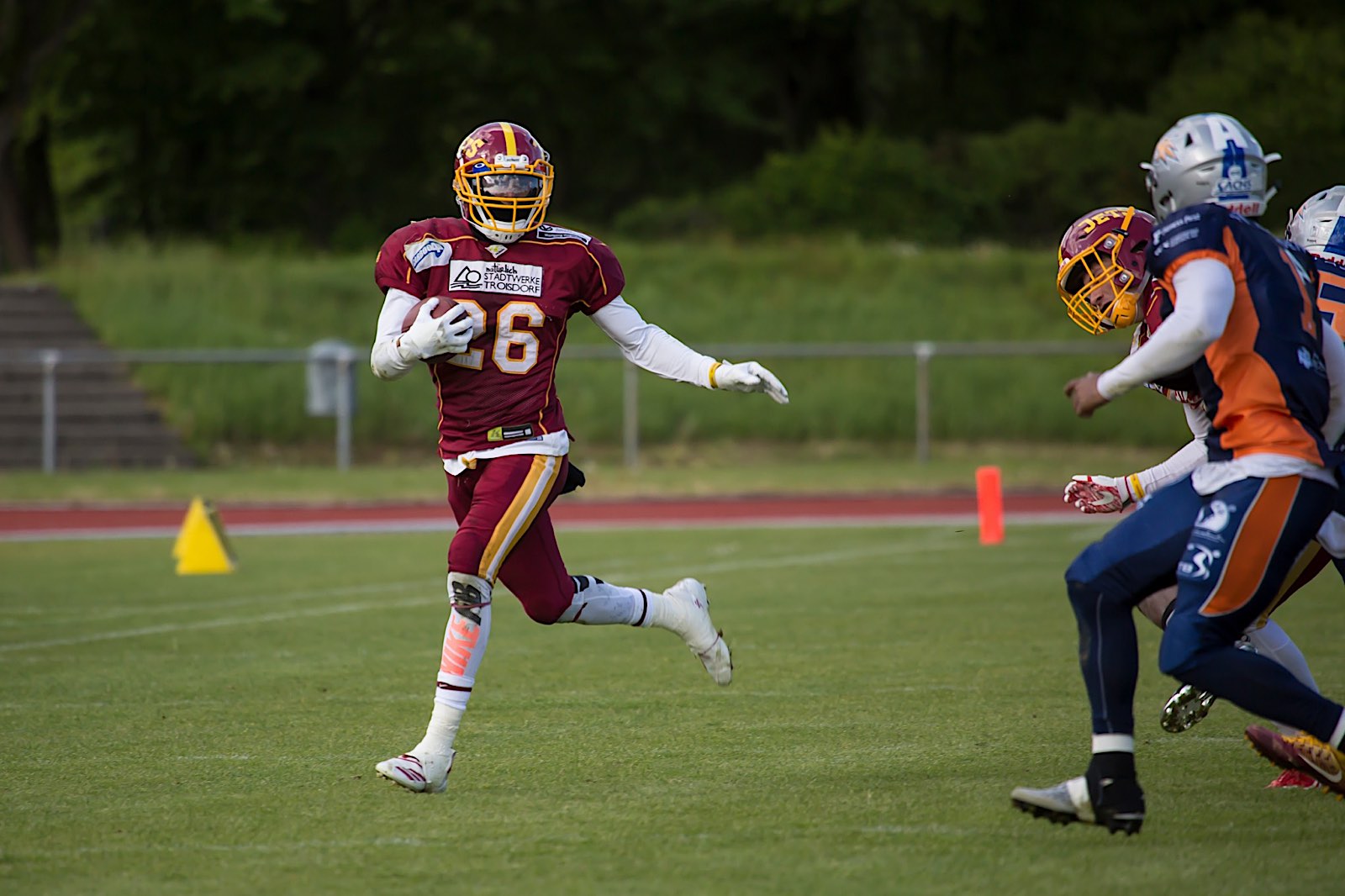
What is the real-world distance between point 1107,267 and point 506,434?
A: 2.02 metres

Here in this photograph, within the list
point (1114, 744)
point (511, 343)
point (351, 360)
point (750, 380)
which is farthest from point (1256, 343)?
point (351, 360)

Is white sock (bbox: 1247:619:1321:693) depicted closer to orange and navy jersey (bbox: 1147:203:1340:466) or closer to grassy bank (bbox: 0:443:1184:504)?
orange and navy jersey (bbox: 1147:203:1340:466)

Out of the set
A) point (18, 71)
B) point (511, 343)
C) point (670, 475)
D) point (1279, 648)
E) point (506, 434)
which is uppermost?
point (18, 71)

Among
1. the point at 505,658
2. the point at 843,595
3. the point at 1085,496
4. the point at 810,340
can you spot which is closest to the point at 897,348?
the point at 810,340

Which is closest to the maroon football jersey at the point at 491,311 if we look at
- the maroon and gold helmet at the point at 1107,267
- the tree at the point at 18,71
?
the maroon and gold helmet at the point at 1107,267

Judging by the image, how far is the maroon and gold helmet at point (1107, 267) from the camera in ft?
17.6

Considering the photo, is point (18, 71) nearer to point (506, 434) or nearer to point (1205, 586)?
point (506, 434)

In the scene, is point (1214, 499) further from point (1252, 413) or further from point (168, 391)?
point (168, 391)

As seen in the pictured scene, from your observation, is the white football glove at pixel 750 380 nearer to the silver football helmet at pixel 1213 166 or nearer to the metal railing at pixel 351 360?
the silver football helmet at pixel 1213 166

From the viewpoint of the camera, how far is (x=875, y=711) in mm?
6645

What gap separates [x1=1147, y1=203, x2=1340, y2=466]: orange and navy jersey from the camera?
455 cm

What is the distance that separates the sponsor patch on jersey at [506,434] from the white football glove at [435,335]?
1.22ft

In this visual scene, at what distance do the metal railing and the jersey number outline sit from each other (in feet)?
48.9

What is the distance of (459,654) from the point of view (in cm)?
548
